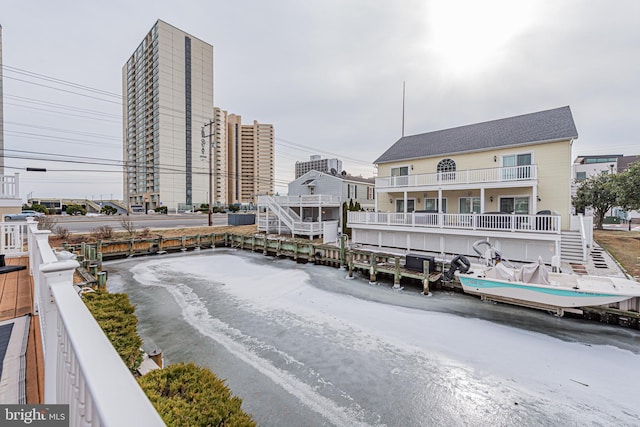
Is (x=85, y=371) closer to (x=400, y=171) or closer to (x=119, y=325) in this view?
(x=119, y=325)

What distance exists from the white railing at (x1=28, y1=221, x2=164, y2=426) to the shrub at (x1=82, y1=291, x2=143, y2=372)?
2.25 meters

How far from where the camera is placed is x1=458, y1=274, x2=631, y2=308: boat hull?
7375 mm

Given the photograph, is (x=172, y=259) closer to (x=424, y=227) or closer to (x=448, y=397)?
(x=424, y=227)

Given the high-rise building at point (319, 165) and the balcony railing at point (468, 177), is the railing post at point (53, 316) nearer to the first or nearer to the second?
the balcony railing at point (468, 177)

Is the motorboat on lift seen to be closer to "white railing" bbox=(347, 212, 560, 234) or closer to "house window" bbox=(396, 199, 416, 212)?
"white railing" bbox=(347, 212, 560, 234)

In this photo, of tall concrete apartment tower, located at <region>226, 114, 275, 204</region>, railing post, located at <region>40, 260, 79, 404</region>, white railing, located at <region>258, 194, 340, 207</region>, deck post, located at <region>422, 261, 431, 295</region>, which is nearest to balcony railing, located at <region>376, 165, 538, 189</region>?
white railing, located at <region>258, 194, 340, 207</region>

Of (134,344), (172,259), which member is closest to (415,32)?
(134,344)

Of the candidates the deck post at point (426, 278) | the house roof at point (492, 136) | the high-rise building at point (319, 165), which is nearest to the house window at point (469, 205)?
the house roof at point (492, 136)

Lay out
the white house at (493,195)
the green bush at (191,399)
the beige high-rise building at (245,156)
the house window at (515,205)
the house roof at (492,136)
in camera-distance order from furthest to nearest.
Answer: the beige high-rise building at (245,156) → the house window at (515,205) → the house roof at (492,136) → the white house at (493,195) → the green bush at (191,399)

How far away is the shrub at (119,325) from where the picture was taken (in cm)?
399

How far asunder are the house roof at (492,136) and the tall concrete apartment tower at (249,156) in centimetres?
7532

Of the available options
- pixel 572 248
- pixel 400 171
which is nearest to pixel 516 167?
pixel 572 248

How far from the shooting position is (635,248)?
14984mm

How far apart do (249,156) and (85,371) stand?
105m
